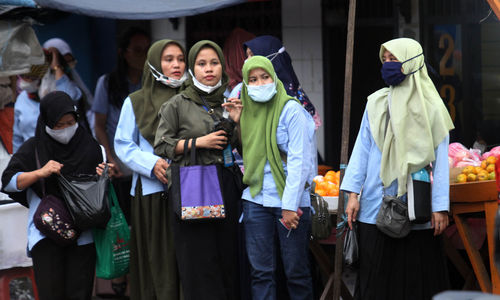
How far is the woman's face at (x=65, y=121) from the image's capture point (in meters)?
5.16

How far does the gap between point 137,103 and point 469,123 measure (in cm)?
322

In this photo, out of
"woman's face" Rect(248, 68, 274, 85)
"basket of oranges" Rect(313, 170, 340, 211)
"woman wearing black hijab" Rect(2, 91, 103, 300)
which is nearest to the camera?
"woman's face" Rect(248, 68, 274, 85)

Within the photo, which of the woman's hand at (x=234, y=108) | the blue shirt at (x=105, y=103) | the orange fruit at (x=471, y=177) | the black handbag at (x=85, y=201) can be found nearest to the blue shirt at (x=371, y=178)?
the orange fruit at (x=471, y=177)

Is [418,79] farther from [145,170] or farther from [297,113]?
[145,170]

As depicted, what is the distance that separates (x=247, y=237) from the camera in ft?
16.5

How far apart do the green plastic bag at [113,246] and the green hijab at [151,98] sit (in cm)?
46

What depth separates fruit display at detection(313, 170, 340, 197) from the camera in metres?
5.71

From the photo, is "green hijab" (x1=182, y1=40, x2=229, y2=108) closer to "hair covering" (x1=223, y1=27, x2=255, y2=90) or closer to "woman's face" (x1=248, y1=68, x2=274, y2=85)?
"woman's face" (x1=248, y1=68, x2=274, y2=85)

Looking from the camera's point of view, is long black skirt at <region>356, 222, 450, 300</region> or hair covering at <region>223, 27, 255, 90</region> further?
hair covering at <region>223, 27, 255, 90</region>

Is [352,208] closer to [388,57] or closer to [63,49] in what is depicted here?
[388,57]

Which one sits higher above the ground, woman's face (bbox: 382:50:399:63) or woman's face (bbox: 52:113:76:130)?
woman's face (bbox: 382:50:399:63)

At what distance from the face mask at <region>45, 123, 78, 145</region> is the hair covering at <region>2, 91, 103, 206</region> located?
26 millimetres

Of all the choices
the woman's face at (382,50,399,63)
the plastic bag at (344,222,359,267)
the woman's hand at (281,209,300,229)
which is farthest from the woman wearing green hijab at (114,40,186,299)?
the woman's face at (382,50,399,63)

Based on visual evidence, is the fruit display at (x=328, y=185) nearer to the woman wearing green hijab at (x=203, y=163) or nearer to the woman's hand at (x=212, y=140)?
the woman wearing green hijab at (x=203, y=163)
